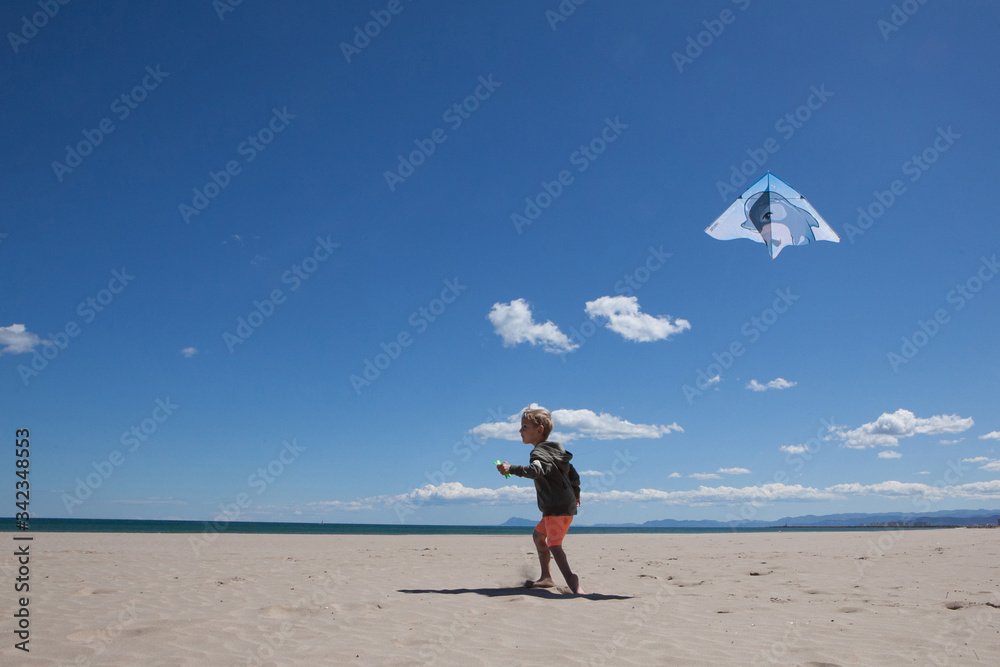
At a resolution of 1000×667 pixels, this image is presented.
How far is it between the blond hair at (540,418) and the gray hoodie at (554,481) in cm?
26

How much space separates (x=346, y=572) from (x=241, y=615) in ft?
9.03

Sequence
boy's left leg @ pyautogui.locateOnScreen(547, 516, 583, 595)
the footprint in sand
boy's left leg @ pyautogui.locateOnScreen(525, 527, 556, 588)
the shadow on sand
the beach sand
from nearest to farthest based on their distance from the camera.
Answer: the beach sand
the footprint in sand
the shadow on sand
boy's left leg @ pyautogui.locateOnScreen(547, 516, 583, 595)
boy's left leg @ pyautogui.locateOnScreen(525, 527, 556, 588)

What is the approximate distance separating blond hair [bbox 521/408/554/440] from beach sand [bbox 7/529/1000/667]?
1415 mm

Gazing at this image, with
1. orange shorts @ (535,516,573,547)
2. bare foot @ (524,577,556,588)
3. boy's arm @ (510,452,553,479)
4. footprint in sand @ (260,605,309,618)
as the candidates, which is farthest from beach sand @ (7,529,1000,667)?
boy's arm @ (510,452,553,479)

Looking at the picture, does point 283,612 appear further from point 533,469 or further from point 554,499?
point 554,499

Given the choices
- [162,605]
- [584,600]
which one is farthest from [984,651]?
[162,605]

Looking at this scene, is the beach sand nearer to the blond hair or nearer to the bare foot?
the bare foot

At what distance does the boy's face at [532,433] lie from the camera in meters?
5.32

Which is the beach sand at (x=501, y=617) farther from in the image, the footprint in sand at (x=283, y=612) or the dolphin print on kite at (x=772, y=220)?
the dolphin print on kite at (x=772, y=220)

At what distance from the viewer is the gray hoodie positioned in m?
4.92

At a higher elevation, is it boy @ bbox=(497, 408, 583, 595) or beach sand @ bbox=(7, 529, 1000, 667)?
boy @ bbox=(497, 408, 583, 595)

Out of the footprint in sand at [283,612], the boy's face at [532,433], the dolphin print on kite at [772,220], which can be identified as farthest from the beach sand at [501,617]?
the dolphin print on kite at [772,220]

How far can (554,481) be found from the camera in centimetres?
501

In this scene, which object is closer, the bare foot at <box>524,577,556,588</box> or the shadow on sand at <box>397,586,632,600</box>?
the shadow on sand at <box>397,586,632,600</box>
